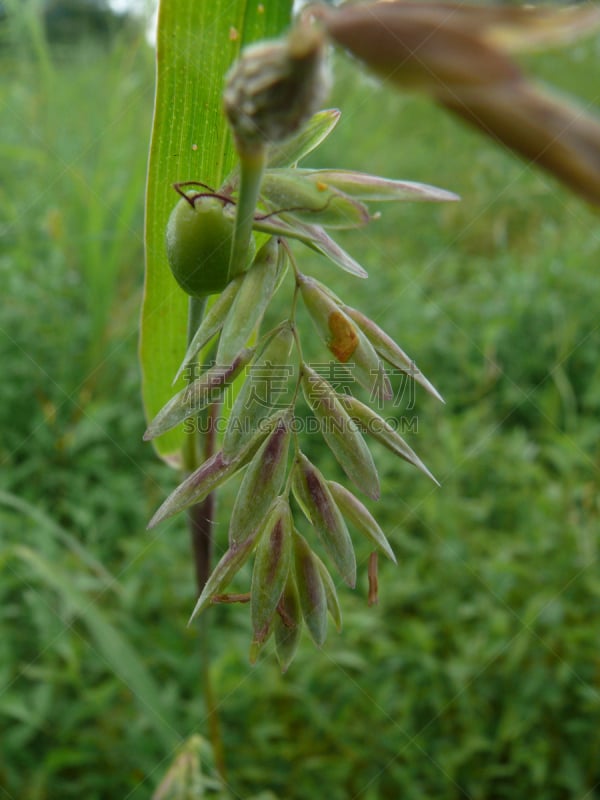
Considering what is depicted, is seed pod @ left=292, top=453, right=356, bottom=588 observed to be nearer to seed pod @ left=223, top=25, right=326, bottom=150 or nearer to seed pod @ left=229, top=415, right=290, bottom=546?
seed pod @ left=229, top=415, right=290, bottom=546

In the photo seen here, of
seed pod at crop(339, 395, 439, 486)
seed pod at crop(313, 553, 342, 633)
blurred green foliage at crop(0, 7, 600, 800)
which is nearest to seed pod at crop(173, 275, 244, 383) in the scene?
seed pod at crop(339, 395, 439, 486)

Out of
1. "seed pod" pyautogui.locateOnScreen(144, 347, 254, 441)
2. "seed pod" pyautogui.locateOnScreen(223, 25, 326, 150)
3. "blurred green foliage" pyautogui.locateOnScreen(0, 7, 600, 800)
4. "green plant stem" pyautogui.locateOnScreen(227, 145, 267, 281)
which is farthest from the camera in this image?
"blurred green foliage" pyautogui.locateOnScreen(0, 7, 600, 800)

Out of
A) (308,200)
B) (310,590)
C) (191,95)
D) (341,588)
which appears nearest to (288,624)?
(310,590)

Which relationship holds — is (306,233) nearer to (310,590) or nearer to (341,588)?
(310,590)

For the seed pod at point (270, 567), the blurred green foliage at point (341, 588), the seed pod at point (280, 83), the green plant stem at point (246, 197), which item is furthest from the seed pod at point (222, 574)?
the blurred green foliage at point (341, 588)

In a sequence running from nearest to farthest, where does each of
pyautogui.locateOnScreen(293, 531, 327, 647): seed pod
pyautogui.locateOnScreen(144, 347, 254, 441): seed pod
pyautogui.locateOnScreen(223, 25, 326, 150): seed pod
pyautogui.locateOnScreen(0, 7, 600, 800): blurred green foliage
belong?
pyautogui.locateOnScreen(223, 25, 326, 150): seed pod < pyautogui.locateOnScreen(144, 347, 254, 441): seed pod < pyautogui.locateOnScreen(293, 531, 327, 647): seed pod < pyautogui.locateOnScreen(0, 7, 600, 800): blurred green foliage

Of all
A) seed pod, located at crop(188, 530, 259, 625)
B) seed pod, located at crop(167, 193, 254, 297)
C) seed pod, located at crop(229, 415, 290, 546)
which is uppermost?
seed pod, located at crop(167, 193, 254, 297)
